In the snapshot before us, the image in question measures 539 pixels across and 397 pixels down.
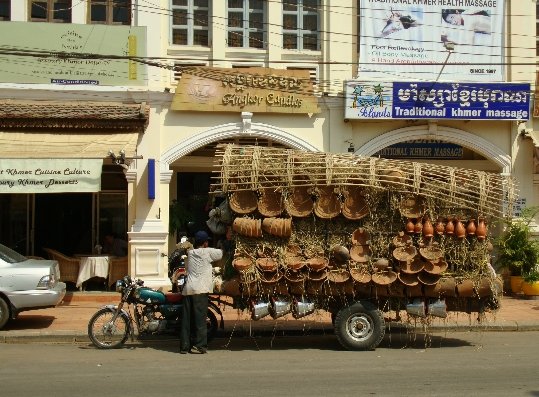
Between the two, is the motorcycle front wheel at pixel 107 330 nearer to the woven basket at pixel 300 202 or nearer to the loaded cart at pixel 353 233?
the loaded cart at pixel 353 233

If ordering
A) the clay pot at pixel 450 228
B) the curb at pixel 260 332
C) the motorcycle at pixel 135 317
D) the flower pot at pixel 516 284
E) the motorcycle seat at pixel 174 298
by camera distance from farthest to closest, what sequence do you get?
the flower pot at pixel 516 284, the curb at pixel 260 332, the motorcycle seat at pixel 174 298, the motorcycle at pixel 135 317, the clay pot at pixel 450 228

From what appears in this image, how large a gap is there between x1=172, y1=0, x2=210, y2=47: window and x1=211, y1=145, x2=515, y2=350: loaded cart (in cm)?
730

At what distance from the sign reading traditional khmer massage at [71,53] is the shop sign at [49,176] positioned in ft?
7.42

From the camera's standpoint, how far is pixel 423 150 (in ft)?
59.6

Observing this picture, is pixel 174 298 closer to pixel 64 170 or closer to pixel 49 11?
pixel 64 170

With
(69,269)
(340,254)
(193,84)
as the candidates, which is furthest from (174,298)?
(193,84)

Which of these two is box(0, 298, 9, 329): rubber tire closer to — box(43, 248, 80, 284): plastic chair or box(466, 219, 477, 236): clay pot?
box(43, 248, 80, 284): plastic chair

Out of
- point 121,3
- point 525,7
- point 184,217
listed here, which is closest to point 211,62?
point 121,3

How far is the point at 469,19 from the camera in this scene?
1678 centimetres

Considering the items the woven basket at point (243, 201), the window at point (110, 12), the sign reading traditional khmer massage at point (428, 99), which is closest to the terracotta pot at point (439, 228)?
the woven basket at point (243, 201)

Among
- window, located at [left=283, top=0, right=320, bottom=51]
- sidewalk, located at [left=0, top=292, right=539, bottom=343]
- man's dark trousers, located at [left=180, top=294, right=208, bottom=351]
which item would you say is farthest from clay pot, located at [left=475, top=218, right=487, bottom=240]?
window, located at [left=283, top=0, right=320, bottom=51]

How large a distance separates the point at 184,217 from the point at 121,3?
17.0 feet

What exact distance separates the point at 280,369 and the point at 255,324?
3.52 metres

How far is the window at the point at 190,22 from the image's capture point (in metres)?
16.4
